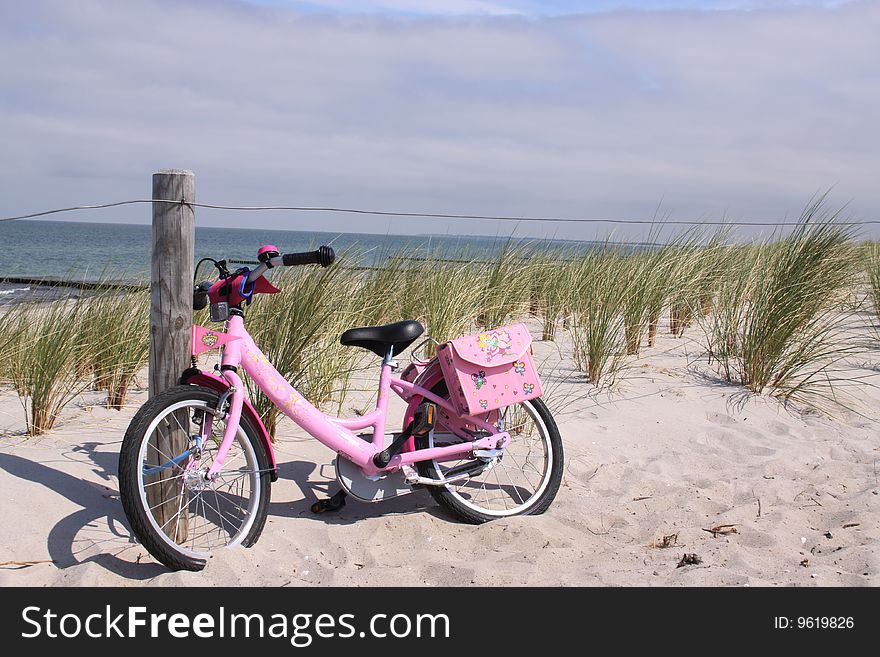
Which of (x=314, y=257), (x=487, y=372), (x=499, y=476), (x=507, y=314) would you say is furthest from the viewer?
(x=507, y=314)

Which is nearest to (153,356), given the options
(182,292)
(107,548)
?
(182,292)

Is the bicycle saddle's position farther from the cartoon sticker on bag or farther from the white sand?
the white sand

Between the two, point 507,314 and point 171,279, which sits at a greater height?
point 171,279

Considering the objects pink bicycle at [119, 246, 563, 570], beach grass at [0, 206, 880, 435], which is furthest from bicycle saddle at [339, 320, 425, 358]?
beach grass at [0, 206, 880, 435]

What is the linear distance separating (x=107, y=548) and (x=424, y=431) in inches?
49.5

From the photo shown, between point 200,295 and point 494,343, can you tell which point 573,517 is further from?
point 200,295

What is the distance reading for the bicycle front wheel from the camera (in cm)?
240

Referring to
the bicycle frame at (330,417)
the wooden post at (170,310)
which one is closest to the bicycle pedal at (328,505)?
the bicycle frame at (330,417)

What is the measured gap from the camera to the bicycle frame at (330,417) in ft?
8.73

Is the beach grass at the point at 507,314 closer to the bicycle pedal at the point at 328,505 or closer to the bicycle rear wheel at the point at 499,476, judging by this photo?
the bicycle pedal at the point at 328,505

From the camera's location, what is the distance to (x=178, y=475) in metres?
2.70

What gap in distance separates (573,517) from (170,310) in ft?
6.09

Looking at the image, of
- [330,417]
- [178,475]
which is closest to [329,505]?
[330,417]
